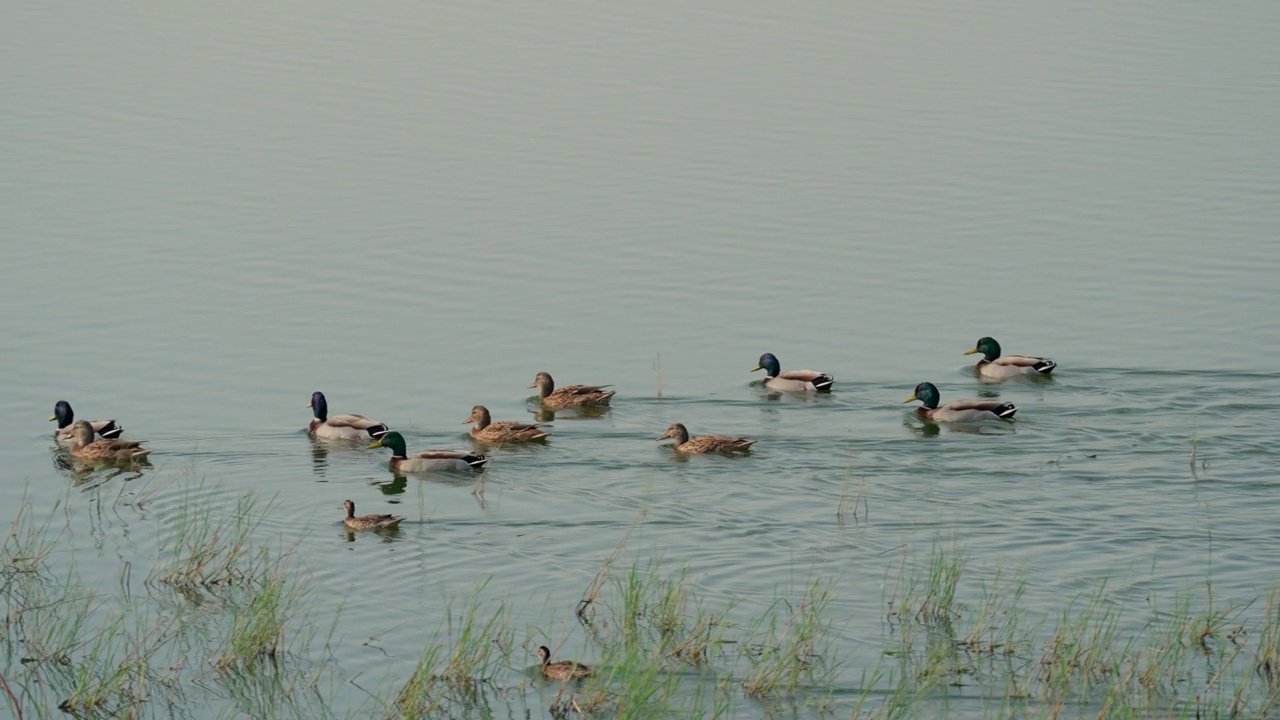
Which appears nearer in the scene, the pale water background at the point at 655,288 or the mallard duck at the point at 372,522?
the pale water background at the point at 655,288

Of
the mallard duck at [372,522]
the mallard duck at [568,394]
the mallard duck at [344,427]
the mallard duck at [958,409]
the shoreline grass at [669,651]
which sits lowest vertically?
the shoreline grass at [669,651]

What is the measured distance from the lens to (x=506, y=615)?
12992mm

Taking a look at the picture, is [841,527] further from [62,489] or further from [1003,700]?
[62,489]

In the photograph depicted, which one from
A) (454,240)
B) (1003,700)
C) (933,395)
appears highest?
(454,240)

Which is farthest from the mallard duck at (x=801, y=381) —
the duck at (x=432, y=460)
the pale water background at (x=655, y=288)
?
the duck at (x=432, y=460)

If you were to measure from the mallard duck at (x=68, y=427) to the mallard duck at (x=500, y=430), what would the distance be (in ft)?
11.8

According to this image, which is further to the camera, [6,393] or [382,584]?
[6,393]

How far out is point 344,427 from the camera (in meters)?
18.6

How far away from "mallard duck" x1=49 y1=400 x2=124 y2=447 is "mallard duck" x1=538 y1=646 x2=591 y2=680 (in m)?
8.21

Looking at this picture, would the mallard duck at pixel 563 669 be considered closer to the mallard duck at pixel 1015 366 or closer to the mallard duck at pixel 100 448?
the mallard duck at pixel 100 448

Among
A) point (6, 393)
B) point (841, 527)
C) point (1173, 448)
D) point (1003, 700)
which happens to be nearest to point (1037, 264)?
point (1173, 448)

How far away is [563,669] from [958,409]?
863cm

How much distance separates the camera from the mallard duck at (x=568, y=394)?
19422 millimetres

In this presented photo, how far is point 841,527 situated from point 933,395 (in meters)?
4.55
